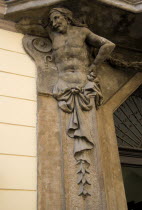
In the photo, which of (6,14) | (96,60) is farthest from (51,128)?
(6,14)

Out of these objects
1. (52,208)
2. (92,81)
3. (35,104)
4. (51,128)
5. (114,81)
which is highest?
(114,81)

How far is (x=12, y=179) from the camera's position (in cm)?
272

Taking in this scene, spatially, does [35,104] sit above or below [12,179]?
above

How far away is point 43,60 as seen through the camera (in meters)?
3.56

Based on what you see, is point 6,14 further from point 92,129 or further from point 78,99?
point 92,129

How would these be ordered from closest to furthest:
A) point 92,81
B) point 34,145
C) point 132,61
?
point 34,145
point 92,81
point 132,61

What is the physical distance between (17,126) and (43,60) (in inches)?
38.1

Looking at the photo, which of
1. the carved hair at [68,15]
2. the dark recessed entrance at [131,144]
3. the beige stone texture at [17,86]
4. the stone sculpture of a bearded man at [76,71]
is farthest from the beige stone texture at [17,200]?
the carved hair at [68,15]

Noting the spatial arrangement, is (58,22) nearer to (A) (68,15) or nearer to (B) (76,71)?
(A) (68,15)

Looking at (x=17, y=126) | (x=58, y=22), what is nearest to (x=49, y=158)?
(x=17, y=126)

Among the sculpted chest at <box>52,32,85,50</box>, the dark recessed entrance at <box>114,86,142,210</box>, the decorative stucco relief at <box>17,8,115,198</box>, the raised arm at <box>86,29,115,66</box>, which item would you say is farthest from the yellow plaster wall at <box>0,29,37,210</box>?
the dark recessed entrance at <box>114,86,142,210</box>

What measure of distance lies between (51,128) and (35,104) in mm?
342

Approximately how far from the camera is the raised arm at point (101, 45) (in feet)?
11.6

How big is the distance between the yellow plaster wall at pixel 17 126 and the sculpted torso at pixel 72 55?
13.6 inches
